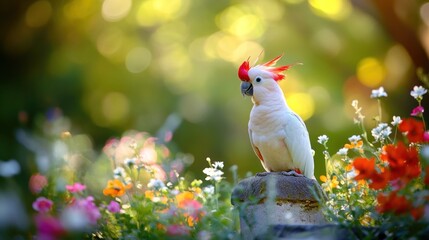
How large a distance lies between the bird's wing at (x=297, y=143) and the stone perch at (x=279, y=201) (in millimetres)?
150

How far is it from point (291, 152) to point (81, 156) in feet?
5.70

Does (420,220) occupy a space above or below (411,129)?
below

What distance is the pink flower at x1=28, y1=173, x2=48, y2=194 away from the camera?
10.7ft

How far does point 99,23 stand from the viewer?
700cm

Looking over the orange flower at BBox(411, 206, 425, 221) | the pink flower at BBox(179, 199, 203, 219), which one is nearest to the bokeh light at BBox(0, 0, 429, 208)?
the pink flower at BBox(179, 199, 203, 219)

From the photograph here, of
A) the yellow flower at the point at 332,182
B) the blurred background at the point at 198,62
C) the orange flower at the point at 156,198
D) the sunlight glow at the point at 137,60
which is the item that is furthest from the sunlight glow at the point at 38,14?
the yellow flower at the point at 332,182

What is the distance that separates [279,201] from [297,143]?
0.97ft

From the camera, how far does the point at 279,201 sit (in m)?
2.64

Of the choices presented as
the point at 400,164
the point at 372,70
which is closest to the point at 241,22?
the point at 372,70

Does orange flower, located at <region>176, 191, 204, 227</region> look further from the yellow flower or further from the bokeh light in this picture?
the bokeh light

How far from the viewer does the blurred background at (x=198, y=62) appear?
6.11 metres

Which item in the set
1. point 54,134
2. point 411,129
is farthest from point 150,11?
point 411,129

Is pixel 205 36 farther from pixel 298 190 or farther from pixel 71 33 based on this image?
pixel 298 190

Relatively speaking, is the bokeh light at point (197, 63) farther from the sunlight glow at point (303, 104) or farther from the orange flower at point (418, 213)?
the orange flower at point (418, 213)
